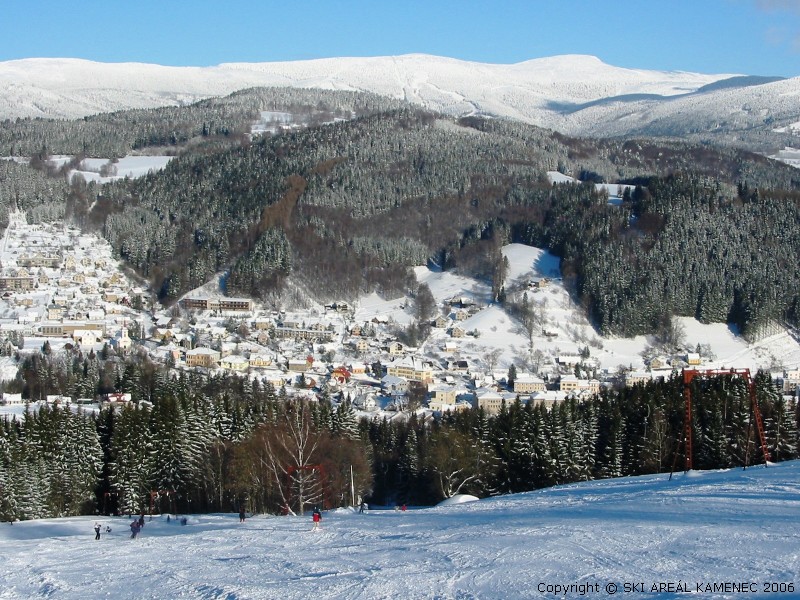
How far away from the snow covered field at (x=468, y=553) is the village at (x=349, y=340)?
103 feet

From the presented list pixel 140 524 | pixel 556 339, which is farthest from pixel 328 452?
pixel 556 339

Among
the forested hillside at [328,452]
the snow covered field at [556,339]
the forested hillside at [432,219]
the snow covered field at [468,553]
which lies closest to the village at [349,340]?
the snow covered field at [556,339]

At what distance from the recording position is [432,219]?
338 ft

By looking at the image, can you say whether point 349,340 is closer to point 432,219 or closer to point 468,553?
point 432,219

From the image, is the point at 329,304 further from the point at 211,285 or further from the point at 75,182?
the point at 75,182

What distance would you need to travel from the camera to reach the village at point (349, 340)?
62406 millimetres

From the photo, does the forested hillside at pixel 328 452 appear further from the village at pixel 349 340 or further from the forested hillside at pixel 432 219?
the forested hillside at pixel 432 219

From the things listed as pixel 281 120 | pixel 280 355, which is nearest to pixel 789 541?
pixel 280 355

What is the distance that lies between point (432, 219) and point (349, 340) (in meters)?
31.2

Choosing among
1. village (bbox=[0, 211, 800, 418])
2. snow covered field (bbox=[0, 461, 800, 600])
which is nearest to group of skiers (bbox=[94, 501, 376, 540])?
snow covered field (bbox=[0, 461, 800, 600])

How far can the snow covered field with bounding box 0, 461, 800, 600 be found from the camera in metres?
14.7

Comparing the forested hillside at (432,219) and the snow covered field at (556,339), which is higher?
the forested hillside at (432,219)

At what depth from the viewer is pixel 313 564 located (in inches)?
682

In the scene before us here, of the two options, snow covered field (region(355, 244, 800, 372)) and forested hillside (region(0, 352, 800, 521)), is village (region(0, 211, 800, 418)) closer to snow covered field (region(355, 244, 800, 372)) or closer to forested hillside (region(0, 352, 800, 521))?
snow covered field (region(355, 244, 800, 372))
